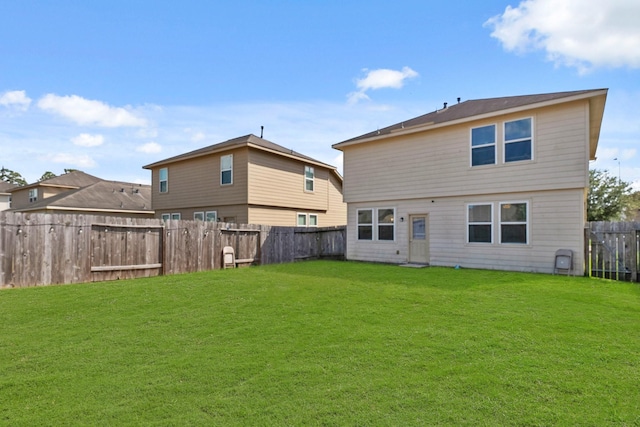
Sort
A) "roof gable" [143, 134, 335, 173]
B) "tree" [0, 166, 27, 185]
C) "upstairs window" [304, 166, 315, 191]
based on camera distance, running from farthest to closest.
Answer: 1. "tree" [0, 166, 27, 185]
2. "upstairs window" [304, 166, 315, 191]
3. "roof gable" [143, 134, 335, 173]

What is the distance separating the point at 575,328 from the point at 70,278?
34.2ft

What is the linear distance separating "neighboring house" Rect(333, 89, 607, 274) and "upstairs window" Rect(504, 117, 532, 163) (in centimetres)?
3

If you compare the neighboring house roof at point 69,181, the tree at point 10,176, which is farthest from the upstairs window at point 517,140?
the tree at point 10,176

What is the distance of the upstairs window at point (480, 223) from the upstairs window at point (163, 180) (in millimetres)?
16598

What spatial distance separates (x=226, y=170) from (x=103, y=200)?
42.2 ft

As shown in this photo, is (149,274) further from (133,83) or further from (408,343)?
(133,83)

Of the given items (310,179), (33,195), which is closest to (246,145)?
(310,179)

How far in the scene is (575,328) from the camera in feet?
15.1

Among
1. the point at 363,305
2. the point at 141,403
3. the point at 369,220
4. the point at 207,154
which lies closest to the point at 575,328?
the point at 363,305

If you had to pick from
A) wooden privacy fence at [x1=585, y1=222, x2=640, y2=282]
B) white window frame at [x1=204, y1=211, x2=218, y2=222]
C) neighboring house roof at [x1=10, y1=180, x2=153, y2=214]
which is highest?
neighboring house roof at [x1=10, y1=180, x2=153, y2=214]

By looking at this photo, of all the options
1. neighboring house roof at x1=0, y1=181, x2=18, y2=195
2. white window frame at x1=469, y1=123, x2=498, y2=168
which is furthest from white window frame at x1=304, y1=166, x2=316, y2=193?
neighboring house roof at x1=0, y1=181, x2=18, y2=195

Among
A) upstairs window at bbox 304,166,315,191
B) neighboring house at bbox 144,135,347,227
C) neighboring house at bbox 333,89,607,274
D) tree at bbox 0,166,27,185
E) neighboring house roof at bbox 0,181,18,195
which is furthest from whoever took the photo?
tree at bbox 0,166,27,185

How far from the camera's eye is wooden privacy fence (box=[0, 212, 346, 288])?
7527mm

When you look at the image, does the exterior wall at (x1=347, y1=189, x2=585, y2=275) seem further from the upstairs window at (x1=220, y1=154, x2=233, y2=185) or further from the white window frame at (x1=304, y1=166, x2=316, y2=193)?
the upstairs window at (x1=220, y1=154, x2=233, y2=185)
